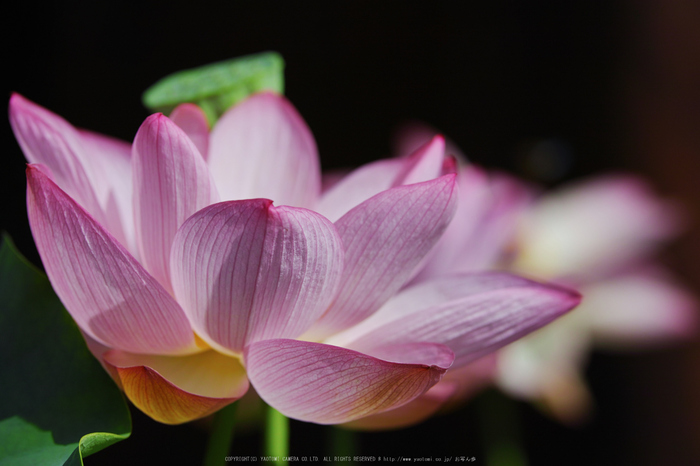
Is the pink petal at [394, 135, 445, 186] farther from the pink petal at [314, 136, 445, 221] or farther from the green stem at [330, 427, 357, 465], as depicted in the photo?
the green stem at [330, 427, 357, 465]

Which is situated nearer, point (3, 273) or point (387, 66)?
point (3, 273)

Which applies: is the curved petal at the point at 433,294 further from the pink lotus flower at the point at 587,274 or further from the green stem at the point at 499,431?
the green stem at the point at 499,431

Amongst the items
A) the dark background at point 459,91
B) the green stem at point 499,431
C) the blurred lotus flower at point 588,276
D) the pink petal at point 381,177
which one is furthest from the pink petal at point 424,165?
the dark background at point 459,91

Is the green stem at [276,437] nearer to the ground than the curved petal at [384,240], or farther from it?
nearer to the ground

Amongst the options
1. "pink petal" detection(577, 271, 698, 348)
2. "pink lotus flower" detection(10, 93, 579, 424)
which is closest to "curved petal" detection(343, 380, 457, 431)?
"pink lotus flower" detection(10, 93, 579, 424)

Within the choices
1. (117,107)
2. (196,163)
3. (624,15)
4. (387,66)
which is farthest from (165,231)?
(624,15)

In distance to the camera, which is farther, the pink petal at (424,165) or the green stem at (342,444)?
the green stem at (342,444)

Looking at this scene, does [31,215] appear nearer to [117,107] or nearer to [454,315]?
[454,315]
